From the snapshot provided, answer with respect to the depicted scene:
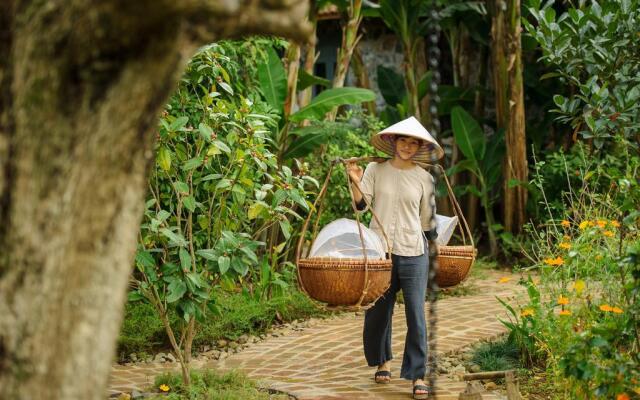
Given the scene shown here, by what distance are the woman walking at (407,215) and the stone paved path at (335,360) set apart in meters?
0.31

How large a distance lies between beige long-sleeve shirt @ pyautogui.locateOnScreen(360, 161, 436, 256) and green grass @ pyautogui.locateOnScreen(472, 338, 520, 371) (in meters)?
1.02

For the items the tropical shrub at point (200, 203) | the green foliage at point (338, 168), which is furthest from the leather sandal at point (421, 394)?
the green foliage at point (338, 168)

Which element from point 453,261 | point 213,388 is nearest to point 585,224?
point 453,261

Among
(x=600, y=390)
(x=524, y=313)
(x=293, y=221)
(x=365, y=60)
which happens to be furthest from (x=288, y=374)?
(x=365, y=60)

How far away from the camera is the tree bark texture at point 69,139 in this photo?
191 centimetres

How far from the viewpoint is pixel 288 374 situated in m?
5.91

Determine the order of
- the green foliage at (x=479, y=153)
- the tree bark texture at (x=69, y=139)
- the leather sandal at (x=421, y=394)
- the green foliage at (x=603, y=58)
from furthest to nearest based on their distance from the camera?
the green foliage at (x=479, y=153), the green foliage at (x=603, y=58), the leather sandal at (x=421, y=394), the tree bark texture at (x=69, y=139)

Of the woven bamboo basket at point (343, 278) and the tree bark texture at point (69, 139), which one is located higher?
the tree bark texture at point (69, 139)

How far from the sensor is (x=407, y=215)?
17.6 ft

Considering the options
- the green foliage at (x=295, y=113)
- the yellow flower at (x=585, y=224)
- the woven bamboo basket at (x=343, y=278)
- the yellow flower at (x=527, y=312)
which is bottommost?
the yellow flower at (x=527, y=312)

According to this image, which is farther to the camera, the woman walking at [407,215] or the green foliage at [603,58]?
the green foliage at [603,58]

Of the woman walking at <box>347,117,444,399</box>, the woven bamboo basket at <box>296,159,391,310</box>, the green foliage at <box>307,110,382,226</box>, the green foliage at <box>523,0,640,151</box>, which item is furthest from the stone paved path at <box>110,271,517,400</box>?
the green foliage at <box>523,0,640,151</box>

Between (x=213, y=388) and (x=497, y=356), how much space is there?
2.04m

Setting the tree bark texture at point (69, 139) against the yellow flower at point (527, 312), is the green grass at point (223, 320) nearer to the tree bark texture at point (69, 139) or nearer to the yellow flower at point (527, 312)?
the yellow flower at point (527, 312)
